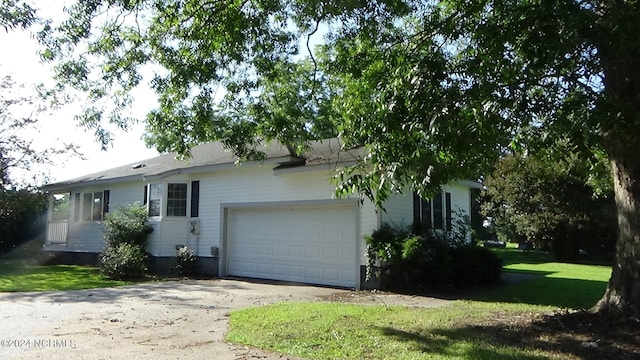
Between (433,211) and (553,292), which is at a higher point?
(433,211)

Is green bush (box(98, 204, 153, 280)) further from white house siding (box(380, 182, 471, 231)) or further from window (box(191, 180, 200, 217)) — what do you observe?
white house siding (box(380, 182, 471, 231))

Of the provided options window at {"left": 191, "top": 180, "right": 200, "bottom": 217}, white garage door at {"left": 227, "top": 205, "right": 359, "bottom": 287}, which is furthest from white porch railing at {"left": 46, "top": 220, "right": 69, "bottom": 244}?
white garage door at {"left": 227, "top": 205, "right": 359, "bottom": 287}

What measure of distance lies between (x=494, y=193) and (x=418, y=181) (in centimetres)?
2500

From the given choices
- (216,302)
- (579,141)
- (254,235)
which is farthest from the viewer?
(254,235)

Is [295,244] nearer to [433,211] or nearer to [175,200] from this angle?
[433,211]

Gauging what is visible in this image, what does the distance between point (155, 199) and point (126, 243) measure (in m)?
2.06

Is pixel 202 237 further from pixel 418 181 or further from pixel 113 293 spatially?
pixel 418 181

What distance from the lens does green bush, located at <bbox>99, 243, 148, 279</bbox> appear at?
1619cm

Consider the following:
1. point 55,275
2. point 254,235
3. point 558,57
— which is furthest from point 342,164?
point 55,275

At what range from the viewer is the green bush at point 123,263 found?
16188mm

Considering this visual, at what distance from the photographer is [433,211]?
670 inches

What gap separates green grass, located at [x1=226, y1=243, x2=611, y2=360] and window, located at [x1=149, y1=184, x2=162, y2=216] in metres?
9.95

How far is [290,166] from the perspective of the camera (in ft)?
49.7

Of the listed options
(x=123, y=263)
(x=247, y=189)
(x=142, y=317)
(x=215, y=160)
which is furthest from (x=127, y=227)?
(x=142, y=317)
